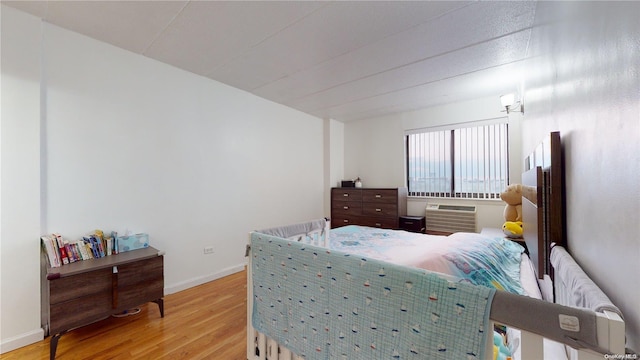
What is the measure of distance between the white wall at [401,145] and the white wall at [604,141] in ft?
10.1

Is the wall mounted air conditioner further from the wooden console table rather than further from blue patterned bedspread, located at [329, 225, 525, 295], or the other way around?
the wooden console table

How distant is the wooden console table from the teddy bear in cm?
377

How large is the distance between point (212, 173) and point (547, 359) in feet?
10.7

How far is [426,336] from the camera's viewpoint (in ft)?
2.64

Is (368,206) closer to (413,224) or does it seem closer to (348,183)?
(348,183)

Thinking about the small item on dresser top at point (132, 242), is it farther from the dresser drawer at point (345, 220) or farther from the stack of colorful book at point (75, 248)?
the dresser drawer at point (345, 220)

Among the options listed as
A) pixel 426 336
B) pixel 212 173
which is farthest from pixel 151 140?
pixel 426 336

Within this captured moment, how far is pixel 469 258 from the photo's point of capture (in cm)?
182

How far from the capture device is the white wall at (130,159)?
189 cm

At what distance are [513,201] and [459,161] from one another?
144 cm

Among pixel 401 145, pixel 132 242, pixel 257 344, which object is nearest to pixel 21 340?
pixel 132 242

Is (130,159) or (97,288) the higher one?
(130,159)

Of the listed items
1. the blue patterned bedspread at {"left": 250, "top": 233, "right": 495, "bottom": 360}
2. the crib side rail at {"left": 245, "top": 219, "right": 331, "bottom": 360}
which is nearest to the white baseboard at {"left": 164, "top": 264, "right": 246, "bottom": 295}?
the crib side rail at {"left": 245, "top": 219, "right": 331, "bottom": 360}

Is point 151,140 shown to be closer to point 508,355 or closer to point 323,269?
point 323,269
